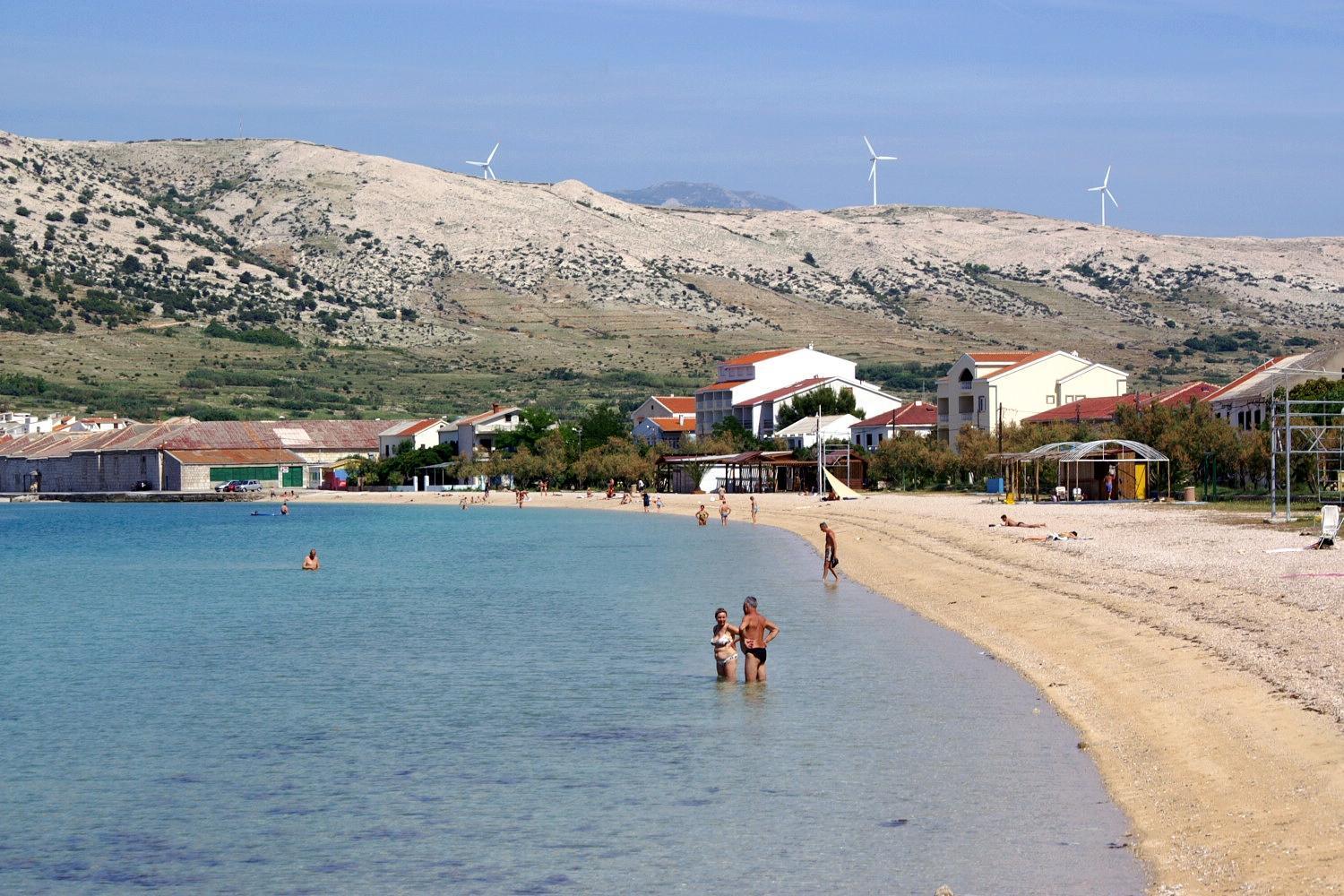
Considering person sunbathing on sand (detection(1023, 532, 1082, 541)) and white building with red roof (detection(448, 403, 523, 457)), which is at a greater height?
white building with red roof (detection(448, 403, 523, 457))

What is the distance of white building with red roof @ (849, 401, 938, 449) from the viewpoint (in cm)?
9812

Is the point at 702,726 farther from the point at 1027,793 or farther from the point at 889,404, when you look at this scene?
the point at 889,404

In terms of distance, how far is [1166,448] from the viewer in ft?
196

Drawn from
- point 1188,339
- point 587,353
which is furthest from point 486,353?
point 1188,339

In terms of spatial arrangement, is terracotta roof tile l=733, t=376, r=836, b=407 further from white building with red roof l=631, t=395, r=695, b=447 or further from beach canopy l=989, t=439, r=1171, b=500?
beach canopy l=989, t=439, r=1171, b=500

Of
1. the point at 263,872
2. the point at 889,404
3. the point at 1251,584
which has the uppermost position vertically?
the point at 889,404

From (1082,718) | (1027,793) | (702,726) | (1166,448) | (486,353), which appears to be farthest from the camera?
(486,353)

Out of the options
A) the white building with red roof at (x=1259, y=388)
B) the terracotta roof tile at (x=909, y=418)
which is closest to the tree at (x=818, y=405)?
the terracotta roof tile at (x=909, y=418)

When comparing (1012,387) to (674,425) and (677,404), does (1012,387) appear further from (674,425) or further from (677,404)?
(677,404)

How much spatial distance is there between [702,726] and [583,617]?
1401 cm

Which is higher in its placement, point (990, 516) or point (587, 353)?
point (587, 353)

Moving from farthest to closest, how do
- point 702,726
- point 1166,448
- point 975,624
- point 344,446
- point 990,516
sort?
point 344,446 → point 1166,448 → point 990,516 → point 975,624 → point 702,726

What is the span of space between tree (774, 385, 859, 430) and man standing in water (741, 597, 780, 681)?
284 feet

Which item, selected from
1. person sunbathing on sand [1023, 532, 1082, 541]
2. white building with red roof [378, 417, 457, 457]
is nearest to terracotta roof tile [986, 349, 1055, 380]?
white building with red roof [378, 417, 457, 457]
